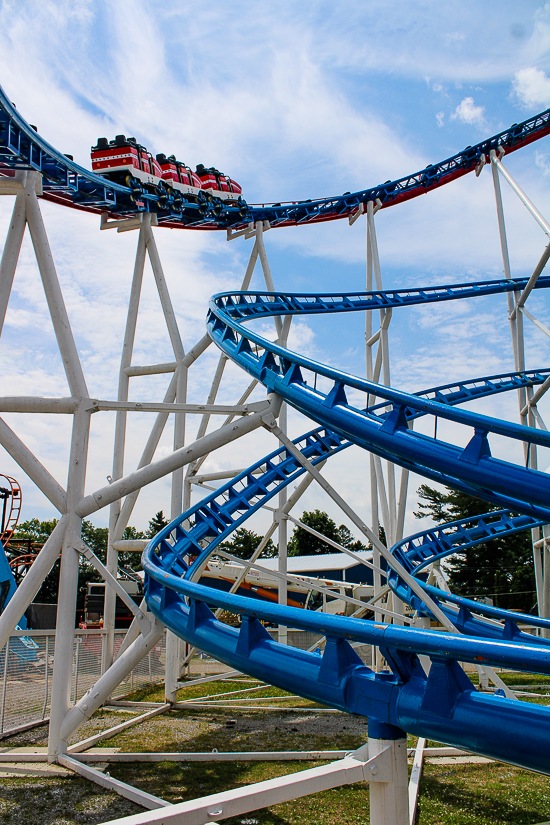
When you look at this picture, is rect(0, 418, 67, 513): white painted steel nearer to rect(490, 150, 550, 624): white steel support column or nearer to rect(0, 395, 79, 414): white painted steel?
rect(0, 395, 79, 414): white painted steel

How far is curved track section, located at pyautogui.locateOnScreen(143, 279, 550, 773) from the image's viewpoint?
2.62 metres

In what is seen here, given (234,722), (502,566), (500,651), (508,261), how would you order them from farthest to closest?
(502,566) → (508,261) → (234,722) → (500,651)

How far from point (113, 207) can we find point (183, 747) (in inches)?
365

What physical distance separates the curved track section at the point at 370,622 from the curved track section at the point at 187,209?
339 cm

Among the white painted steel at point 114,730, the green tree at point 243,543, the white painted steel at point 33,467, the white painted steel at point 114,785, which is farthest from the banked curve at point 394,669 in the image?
the green tree at point 243,543

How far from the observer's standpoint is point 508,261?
1150 centimetres

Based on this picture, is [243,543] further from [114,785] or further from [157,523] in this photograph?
[114,785]

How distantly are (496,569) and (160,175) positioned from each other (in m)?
25.9

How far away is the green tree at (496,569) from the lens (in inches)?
1190

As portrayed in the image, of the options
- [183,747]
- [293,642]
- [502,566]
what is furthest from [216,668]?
[502,566]

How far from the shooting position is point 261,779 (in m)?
5.70

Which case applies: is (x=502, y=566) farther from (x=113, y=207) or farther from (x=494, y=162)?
(x=113, y=207)

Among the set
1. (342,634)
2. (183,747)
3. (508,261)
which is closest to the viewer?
(342,634)

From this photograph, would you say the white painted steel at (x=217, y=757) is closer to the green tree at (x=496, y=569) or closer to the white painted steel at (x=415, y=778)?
the white painted steel at (x=415, y=778)
